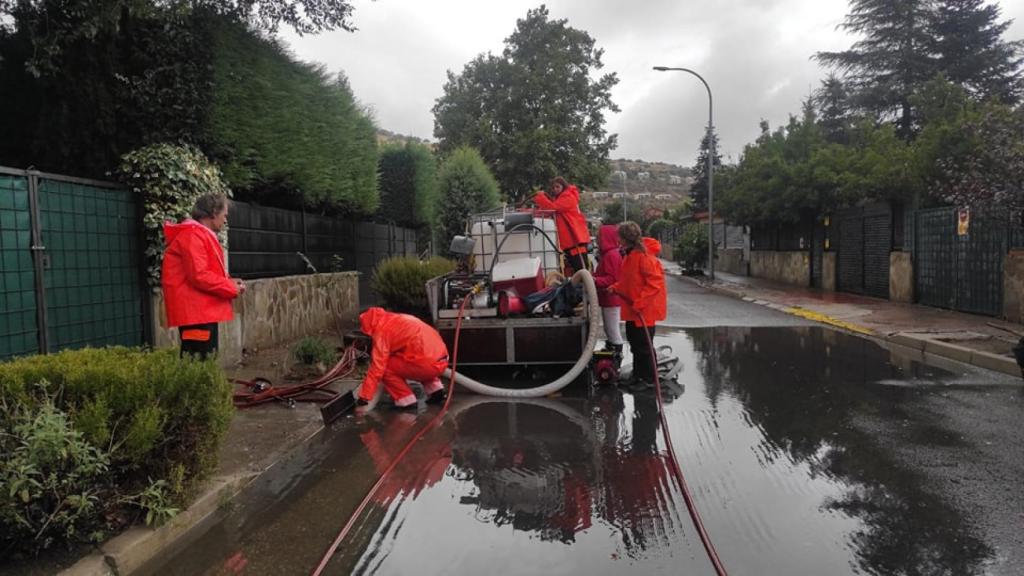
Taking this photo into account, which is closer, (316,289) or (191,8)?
(191,8)

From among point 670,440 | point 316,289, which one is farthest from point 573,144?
point 670,440

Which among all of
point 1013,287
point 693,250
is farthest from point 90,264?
Result: point 693,250

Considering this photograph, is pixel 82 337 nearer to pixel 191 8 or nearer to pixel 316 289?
pixel 191 8

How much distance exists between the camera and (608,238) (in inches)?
328

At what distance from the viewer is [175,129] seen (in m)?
7.54

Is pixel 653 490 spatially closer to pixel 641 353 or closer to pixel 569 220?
pixel 641 353

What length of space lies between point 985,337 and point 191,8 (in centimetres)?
1138

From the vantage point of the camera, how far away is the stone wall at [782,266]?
73.7 feet

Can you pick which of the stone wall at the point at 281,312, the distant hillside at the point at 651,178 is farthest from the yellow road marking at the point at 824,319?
the distant hillside at the point at 651,178

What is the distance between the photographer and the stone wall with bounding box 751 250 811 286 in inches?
884

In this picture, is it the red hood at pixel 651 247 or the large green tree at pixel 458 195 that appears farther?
the large green tree at pixel 458 195

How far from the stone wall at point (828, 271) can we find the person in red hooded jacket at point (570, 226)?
13800 millimetres

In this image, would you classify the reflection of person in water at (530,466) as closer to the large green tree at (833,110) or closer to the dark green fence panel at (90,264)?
the dark green fence panel at (90,264)

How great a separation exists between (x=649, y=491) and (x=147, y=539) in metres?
2.82
